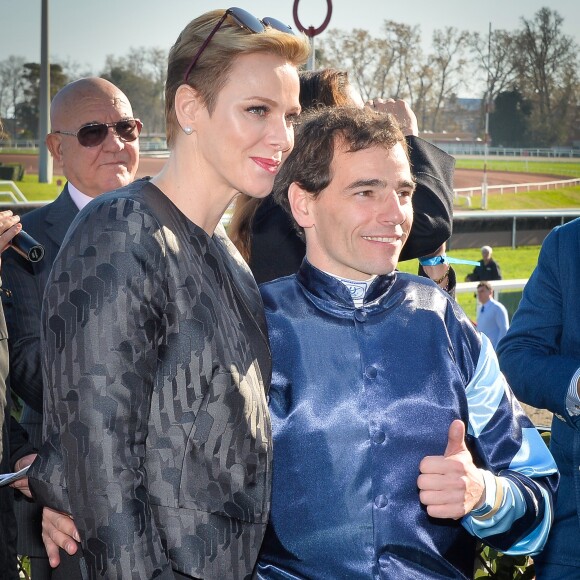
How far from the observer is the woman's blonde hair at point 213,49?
1.67 metres

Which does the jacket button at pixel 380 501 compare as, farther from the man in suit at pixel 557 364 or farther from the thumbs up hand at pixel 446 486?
the man in suit at pixel 557 364

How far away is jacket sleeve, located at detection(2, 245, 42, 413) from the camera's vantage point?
271cm

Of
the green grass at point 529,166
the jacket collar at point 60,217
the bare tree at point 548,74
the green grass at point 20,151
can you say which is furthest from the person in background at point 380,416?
the bare tree at point 548,74

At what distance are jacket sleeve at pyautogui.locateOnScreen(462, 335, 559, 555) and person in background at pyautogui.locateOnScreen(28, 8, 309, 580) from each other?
45 centimetres

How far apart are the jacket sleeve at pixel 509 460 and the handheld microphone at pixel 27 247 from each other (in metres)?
1.31

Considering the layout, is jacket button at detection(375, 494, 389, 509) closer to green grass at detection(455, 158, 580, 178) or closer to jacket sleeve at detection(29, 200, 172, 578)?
jacket sleeve at detection(29, 200, 172, 578)

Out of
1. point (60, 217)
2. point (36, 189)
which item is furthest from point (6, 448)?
point (36, 189)

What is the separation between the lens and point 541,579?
2.14m

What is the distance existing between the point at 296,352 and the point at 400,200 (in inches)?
16.3

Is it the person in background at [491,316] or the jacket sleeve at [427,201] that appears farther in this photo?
the person in background at [491,316]

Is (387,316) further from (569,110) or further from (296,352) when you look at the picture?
(569,110)

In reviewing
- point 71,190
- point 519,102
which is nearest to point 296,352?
point 71,190

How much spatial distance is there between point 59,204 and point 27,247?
0.80 meters

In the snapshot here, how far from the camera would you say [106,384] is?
142cm
